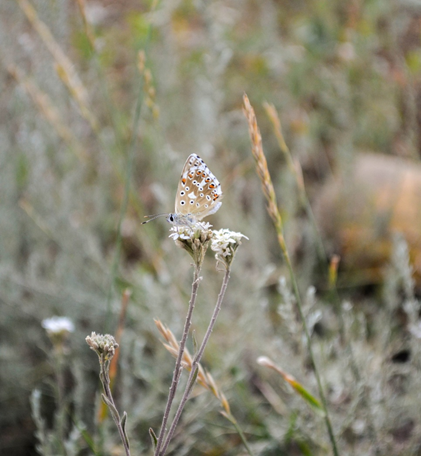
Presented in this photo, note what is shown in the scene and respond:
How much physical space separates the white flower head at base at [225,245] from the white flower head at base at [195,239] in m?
0.02

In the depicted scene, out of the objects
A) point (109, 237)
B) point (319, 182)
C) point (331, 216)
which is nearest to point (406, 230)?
point (331, 216)

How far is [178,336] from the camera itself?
212 centimetres

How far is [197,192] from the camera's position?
114cm

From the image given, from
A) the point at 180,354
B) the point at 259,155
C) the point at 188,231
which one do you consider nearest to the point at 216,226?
the point at 259,155

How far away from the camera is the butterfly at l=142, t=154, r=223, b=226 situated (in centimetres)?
112

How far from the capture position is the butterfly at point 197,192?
1.12 metres

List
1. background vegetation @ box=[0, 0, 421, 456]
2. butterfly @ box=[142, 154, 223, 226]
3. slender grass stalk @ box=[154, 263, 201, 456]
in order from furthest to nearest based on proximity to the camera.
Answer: background vegetation @ box=[0, 0, 421, 456] < butterfly @ box=[142, 154, 223, 226] < slender grass stalk @ box=[154, 263, 201, 456]

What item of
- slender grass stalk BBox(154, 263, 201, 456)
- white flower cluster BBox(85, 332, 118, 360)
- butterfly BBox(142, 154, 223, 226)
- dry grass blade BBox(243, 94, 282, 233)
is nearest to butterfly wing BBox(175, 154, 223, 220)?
butterfly BBox(142, 154, 223, 226)

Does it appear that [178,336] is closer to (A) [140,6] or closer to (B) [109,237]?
(B) [109,237]

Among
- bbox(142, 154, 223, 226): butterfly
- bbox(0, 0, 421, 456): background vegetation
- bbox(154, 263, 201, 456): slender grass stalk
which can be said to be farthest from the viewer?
bbox(0, 0, 421, 456): background vegetation

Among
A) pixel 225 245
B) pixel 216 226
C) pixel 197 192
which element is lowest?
pixel 225 245

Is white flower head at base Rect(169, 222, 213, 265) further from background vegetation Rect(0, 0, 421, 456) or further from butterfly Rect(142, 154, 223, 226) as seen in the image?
background vegetation Rect(0, 0, 421, 456)

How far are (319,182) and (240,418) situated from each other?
215 cm

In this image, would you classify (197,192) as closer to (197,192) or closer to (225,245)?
(197,192)
